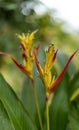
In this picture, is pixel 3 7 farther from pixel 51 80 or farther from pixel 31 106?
pixel 51 80

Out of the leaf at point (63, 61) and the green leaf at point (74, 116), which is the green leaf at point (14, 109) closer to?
the green leaf at point (74, 116)

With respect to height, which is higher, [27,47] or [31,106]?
[27,47]

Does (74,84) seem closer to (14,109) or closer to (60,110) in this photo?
(60,110)

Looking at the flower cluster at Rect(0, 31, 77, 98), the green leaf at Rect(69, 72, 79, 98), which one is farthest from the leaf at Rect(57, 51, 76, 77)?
the flower cluster at Rect(0, 31, 77, 98)

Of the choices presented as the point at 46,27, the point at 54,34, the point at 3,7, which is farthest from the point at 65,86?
the point at 54,34

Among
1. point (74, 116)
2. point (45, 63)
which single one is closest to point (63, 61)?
point (74, 116)

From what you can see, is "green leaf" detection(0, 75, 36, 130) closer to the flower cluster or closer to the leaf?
the flower cluster
